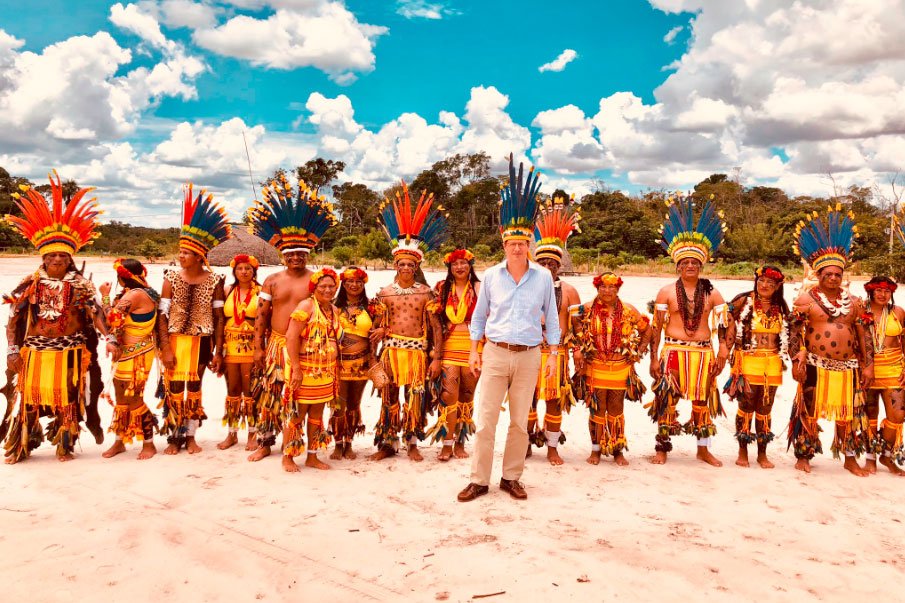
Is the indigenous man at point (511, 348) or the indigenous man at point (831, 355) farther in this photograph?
the indigenous man at point (831, 355)

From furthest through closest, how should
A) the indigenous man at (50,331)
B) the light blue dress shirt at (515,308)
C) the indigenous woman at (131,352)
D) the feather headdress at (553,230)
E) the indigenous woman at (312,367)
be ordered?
the feather headdress at (553,230)
the indigenous woman at (131,352)
the indigenous man at (50,331)
the indigenous woman at (312,367)
the light blue dress shirt at (515,308)

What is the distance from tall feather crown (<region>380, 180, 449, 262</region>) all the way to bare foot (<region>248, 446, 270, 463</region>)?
2.08 m

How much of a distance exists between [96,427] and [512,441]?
3.75 m

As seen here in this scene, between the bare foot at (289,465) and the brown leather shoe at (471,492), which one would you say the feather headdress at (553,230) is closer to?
the brown leather shoe at (471,492)

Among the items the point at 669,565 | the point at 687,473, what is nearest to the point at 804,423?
the point at 687,473

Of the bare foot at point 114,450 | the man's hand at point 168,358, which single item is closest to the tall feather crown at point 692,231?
the man's hand at point 168,358

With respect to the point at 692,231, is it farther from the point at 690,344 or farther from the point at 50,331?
the point at 50,331

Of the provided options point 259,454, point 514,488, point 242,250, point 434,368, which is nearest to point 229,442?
point 259,454

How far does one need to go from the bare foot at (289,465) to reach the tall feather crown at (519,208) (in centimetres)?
254

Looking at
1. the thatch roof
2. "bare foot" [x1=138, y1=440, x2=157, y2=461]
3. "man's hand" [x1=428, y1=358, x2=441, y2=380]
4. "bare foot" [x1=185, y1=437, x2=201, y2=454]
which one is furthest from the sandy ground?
the thatch roof

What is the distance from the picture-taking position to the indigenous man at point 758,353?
5375 millimetres

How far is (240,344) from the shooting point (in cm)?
551

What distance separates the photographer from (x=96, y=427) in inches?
215

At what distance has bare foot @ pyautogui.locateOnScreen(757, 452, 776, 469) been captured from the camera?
541 centimetres
